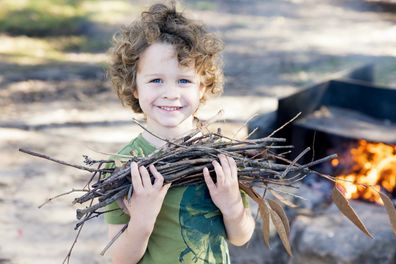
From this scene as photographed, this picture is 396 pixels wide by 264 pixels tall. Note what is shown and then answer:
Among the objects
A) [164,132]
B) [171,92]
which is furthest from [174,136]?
[171,92]

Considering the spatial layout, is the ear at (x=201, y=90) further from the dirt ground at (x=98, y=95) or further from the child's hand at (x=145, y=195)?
the child's hand at (x=145, y=195)

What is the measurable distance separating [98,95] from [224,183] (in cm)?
595

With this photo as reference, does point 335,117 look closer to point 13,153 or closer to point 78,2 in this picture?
point 13,153

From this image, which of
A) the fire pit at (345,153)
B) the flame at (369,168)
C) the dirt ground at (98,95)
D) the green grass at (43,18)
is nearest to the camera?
the fire pit at (345,153)

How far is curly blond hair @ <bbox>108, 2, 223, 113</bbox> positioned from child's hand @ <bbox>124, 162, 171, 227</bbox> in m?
0.41

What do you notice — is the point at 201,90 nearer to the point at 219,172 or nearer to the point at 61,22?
the point at 219,172

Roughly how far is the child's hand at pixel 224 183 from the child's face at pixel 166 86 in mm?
237

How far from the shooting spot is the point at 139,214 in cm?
189

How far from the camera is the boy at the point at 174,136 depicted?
2.04 metres

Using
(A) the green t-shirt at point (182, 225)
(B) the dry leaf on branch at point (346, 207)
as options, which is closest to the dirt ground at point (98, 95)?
(A) the green t-shirt at point (182, 225)

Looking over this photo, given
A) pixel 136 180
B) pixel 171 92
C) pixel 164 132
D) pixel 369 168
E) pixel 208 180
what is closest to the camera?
pixel 136 180

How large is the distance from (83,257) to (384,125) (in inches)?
104

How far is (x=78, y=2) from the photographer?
1164 centimetres

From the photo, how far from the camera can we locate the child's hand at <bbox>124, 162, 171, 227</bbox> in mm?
1824
